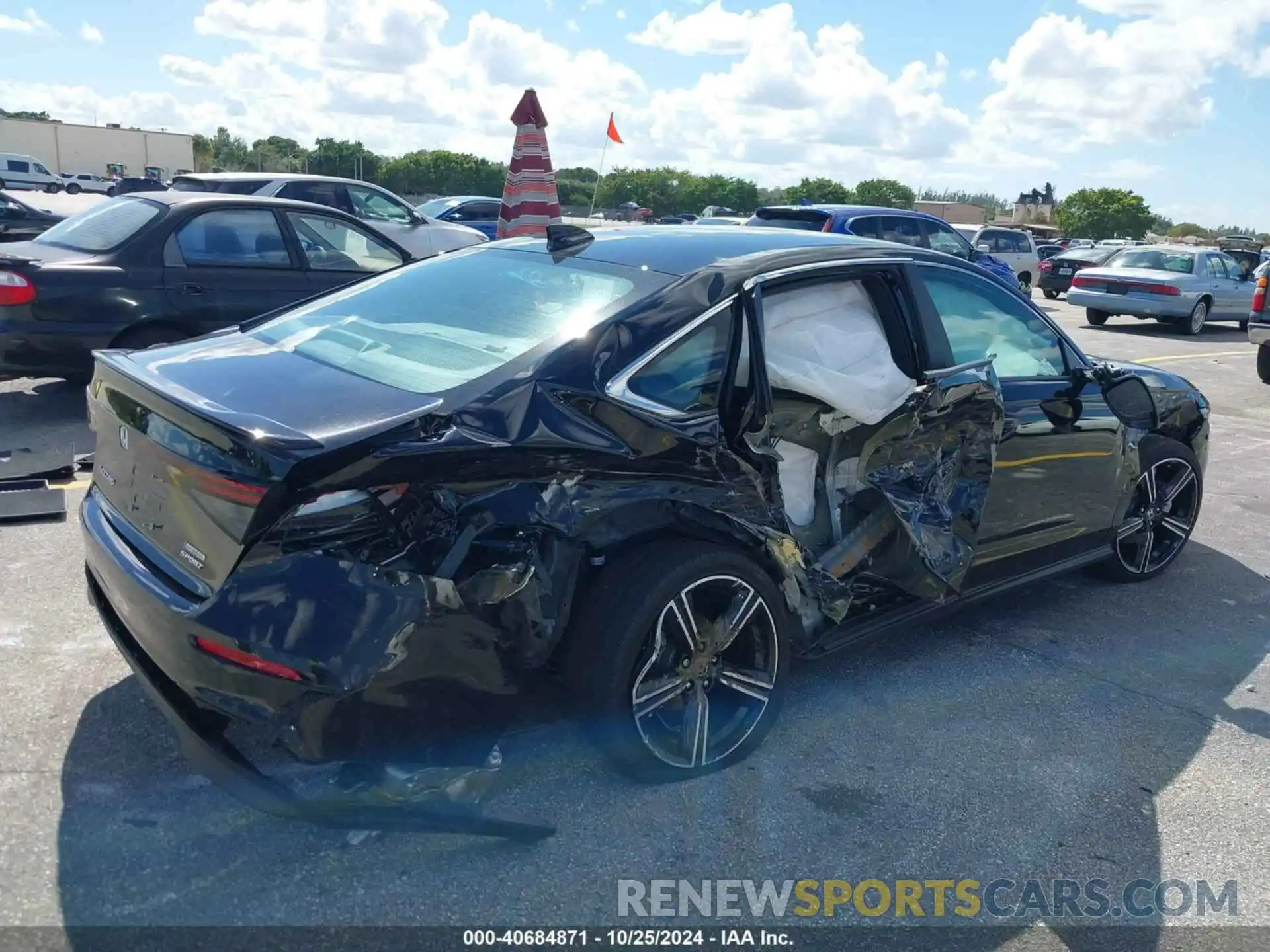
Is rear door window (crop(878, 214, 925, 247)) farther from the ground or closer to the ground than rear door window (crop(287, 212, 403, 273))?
farther from the ground

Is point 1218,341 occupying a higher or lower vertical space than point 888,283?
lower

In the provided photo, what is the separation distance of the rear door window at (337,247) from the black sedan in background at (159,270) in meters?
0.01

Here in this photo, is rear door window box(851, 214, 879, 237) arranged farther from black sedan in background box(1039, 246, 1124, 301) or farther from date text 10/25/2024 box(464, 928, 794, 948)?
black sedan in background box(1039, 246, 1124, 301)

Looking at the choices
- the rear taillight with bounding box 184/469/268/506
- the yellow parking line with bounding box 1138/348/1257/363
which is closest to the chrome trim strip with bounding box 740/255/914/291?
the rear taillight with bounding box 184/469/268/506

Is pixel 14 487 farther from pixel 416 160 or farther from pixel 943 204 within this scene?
pixel 416 160

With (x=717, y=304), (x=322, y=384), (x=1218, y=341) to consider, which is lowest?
(x=1218, y=341)

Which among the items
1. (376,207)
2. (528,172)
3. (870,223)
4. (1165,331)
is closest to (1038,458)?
(528,172)

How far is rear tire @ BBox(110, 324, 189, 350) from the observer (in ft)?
22.8

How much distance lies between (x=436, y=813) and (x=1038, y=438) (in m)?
2.87

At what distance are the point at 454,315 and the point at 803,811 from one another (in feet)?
6.21

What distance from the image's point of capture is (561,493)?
2.83m

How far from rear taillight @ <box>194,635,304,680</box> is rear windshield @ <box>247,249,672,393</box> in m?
0.83

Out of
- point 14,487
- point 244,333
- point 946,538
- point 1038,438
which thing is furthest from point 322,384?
point 14,487

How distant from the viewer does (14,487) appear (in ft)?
18.0
